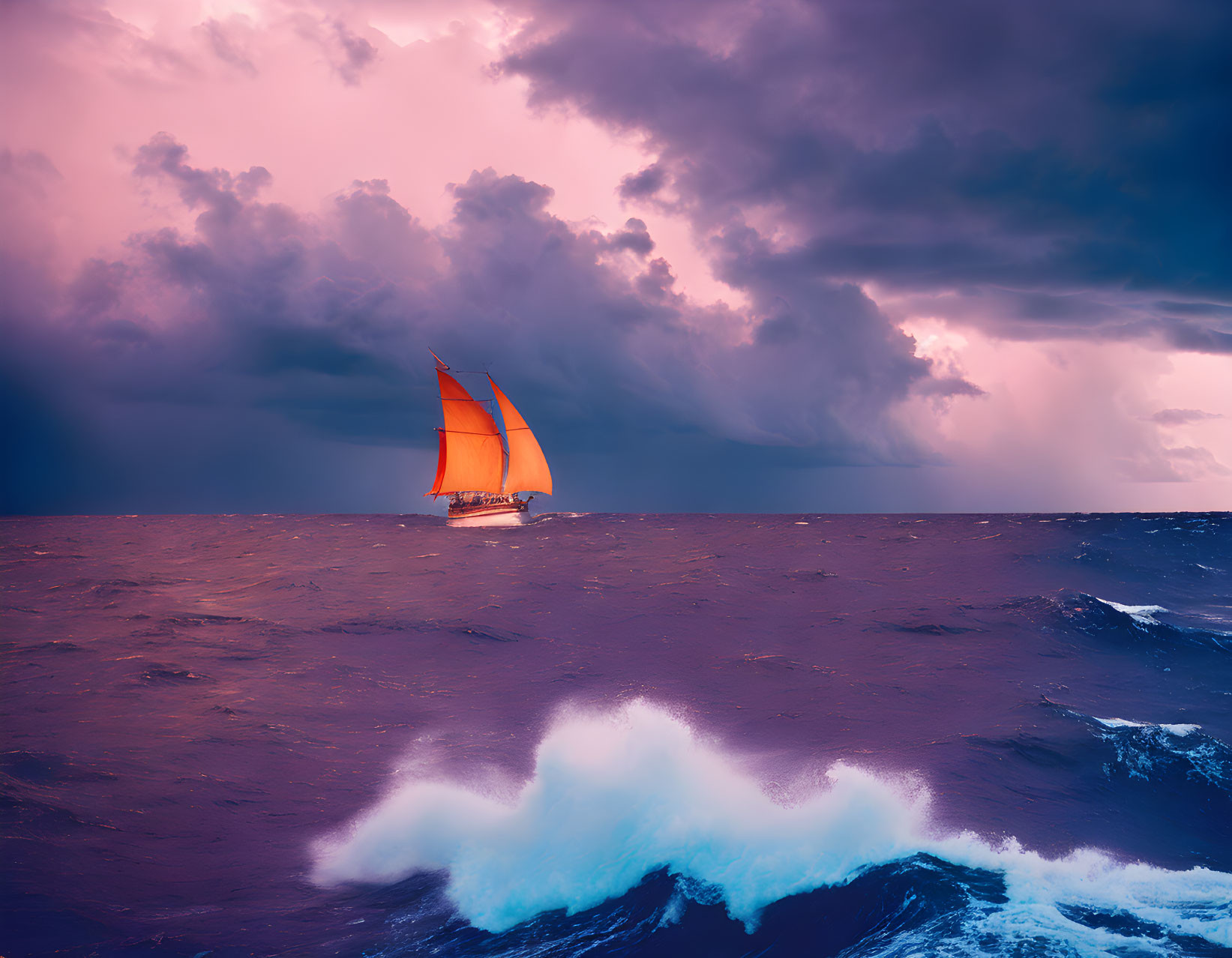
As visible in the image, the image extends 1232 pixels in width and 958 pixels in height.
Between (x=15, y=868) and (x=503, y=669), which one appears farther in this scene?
(x=503, y=669)

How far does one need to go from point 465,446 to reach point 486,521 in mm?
11493

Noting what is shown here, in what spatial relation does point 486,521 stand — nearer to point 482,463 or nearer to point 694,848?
point 482,463

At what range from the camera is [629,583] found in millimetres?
37656

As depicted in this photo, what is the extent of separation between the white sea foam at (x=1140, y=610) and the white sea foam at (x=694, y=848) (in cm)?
1783

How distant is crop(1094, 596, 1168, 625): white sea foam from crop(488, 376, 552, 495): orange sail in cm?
7839

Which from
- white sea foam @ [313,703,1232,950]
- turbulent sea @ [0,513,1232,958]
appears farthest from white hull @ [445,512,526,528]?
white sea foam @ [313,703,1232,950]

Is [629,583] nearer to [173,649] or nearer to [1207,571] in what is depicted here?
[173,649]

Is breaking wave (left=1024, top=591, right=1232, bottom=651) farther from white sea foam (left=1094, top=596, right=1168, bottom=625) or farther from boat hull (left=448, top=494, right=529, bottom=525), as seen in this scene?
boat hull (left=448, top=494, right=529, bottom=525)

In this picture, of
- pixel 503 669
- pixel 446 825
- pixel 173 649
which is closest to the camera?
pixel 446 825

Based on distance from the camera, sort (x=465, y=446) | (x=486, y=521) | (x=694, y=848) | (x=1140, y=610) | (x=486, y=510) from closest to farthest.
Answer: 1. (x=694, y=848)
2. (x=1140, y=610)
3. (x=465, y=446)
4. (x=486, y=521)
5. (x=486, y=510)

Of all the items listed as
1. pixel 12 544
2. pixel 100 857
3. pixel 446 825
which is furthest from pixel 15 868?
pixel 12 544

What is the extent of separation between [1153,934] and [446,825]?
378 inches

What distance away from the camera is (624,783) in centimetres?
1206

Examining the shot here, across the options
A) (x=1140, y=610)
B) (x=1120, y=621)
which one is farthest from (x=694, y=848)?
(x=1140, y=610)
